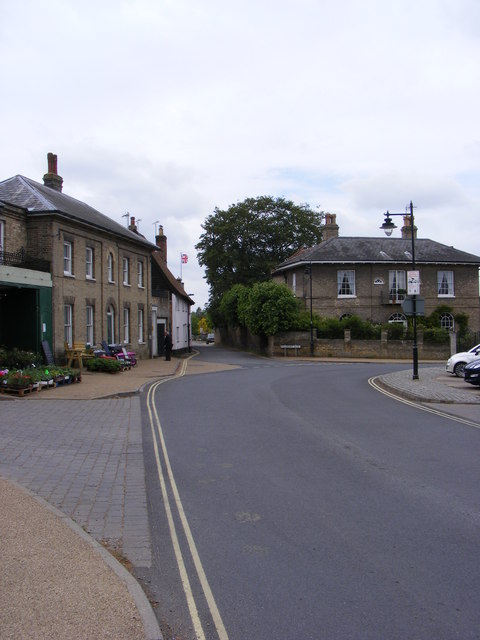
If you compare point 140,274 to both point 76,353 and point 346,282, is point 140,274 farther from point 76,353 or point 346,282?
point 346,282

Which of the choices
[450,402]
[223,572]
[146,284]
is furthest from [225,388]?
[146,284]

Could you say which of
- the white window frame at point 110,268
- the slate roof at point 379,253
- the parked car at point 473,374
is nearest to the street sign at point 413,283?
the parked car at point 473,374

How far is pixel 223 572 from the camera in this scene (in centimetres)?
468

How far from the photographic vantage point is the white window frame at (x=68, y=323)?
2644 centimetres

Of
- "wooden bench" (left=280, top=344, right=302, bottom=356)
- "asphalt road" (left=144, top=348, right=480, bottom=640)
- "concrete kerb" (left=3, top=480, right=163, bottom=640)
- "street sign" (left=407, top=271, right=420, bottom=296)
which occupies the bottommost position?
"asphalt road" (left=144, top=348, right=480, bottom=640)

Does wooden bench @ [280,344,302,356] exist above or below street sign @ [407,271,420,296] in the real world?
below

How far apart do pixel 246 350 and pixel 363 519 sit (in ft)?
154

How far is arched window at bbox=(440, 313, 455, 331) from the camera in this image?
149 feet

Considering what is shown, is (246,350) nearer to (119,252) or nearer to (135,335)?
(135,335)

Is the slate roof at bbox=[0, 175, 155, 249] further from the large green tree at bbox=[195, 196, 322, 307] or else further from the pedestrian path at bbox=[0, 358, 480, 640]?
the large green tree at bbox=[195, 196, 322, 307]

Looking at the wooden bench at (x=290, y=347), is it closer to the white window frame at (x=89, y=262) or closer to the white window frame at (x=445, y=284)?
the white window frame at (x=445, y=284)

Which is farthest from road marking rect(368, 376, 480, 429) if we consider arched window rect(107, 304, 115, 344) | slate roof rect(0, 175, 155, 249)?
arched window rect(107, 304, 115, 344)

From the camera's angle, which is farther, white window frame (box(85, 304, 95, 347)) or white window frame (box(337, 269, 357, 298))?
white window frame (box(337, 269, 357, 298))

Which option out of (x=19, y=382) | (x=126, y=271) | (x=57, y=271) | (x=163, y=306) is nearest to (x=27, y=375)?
(x=19, y=382)
